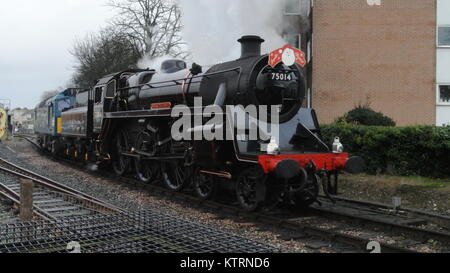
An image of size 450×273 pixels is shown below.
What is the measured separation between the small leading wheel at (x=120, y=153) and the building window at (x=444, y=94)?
14545mm

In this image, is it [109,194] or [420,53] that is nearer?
[109,194]

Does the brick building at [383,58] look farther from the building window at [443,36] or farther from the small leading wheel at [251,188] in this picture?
the small leading wheel at [251,188]

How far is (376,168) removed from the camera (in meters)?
11.2

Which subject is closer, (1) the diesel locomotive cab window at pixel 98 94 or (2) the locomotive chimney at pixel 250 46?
(2) the locomotive chimney at pixel 250 46

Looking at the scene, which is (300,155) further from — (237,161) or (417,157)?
(417,157)

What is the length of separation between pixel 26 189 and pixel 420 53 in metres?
17.8

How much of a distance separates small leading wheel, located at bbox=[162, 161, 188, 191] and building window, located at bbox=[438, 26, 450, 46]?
15.1 metres

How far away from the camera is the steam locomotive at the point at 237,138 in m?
7.52

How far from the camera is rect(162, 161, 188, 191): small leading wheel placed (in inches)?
391

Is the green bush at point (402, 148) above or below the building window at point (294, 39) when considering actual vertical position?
below

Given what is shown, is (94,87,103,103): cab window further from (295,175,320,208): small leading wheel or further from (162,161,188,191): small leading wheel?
(295,175,320,208): small leading wheel

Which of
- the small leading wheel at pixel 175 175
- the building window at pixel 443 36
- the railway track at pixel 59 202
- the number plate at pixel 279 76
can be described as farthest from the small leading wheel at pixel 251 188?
the building window at pixel 443 36
